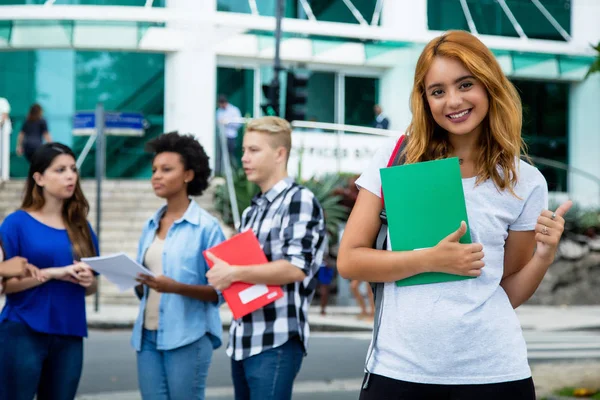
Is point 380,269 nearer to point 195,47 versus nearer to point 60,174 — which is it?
point 60,174

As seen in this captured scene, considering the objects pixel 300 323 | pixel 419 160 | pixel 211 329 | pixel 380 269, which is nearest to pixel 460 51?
pixel 419 160

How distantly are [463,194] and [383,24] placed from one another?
25357 millimetres

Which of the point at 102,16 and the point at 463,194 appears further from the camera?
the point at 102,16

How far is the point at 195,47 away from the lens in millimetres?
24312

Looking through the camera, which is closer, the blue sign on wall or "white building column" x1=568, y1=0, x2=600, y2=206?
the blue sign on wall

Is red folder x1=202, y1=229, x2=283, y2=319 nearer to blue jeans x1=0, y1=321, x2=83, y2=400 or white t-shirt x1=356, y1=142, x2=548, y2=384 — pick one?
blue jeans x1=0, y1=321, x2=83, y2=400

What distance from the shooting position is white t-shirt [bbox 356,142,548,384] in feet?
8.93

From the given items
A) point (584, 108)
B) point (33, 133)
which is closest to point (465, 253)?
point (33, 133)

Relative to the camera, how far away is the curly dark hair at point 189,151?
5031 millimetres

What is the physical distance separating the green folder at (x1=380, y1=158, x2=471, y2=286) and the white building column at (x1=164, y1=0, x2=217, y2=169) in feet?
71.0

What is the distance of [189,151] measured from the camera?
5039 mm

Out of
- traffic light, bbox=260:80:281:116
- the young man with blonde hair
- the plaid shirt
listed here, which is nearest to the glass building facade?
traffic light, bbox=260:80:281:116

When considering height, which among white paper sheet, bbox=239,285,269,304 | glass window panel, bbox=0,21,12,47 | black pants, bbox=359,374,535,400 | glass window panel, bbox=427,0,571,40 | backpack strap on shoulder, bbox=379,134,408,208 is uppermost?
glass window panel, bbox=427,0,571,40

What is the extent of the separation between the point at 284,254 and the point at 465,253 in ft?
6.37
